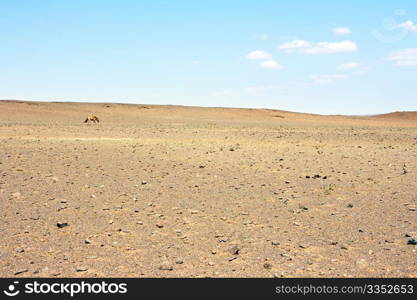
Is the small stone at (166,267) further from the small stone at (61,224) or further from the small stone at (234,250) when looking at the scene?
the small stone at (61,224)

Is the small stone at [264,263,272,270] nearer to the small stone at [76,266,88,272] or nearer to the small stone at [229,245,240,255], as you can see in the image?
the small stone at [229,245,240,255]

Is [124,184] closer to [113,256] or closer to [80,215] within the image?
[80,215]

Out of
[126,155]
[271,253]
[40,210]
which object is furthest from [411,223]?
[126,155]

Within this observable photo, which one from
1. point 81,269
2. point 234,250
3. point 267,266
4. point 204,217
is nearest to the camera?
point 81,269

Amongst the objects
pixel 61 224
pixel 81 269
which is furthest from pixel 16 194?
pixel 81 269

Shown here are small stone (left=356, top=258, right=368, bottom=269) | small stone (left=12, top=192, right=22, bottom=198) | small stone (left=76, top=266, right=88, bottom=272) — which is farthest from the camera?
small stone (left=12, top=192, right=22, bottom=198)

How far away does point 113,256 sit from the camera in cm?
531

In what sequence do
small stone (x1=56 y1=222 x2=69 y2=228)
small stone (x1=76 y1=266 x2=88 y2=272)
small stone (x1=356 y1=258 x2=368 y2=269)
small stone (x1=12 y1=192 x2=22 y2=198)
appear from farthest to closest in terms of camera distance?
small stone (x1=12 y1=192 x2=22 y2=198) → small stone (x1=56 y1=222 x2=69 y2=228) → small stone (x1=356 y1=258 x2=368 y2=269) → small stone (x1=76 y1=266 x2=88 y2=272)

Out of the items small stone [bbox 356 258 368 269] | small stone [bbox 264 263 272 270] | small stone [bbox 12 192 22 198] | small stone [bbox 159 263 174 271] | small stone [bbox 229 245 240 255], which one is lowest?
small stone [bbox 159 263 174 271]

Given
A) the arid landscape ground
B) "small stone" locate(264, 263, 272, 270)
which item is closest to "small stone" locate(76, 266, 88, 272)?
the arid landscape ground

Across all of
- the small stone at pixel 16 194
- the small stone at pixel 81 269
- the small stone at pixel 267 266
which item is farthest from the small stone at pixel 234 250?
the small stone at pixel 16 194

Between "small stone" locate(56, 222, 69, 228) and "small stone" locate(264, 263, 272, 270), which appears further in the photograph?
"small stone" locate(56, 222, 69, 228)

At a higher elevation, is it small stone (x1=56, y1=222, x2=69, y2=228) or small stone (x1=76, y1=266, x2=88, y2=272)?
small stone (x1=56, y1=222, x2=69, y2=228)

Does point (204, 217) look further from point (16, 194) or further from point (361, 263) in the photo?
point (16, 194)
